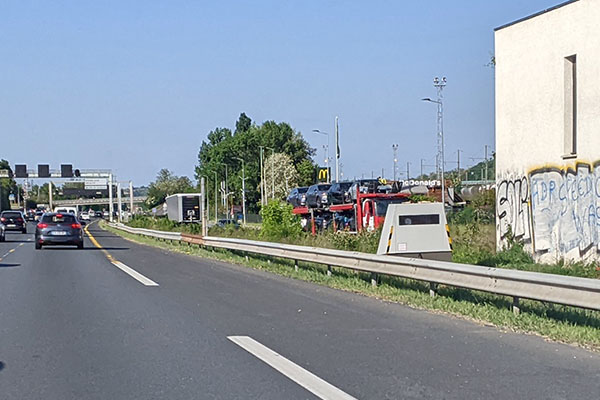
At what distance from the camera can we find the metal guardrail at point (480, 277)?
902 cm

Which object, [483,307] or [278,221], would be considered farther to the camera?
[278,221]

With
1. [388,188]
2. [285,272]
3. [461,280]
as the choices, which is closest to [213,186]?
[388,188]

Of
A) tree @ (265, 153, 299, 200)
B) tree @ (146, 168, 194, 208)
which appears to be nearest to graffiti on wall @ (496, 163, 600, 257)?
tree @ (265, 153, 299, 200)

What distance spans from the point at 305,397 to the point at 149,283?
410 inches

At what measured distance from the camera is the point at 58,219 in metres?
32.4

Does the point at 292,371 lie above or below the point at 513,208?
below

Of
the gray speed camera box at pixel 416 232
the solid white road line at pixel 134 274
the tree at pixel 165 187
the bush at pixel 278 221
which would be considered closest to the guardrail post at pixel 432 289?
the gray speed camera box at pixel 416 232

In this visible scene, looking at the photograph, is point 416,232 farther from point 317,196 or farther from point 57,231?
point 317,196

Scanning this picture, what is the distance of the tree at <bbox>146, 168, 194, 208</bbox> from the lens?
484 feet

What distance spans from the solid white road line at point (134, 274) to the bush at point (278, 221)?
7394mm

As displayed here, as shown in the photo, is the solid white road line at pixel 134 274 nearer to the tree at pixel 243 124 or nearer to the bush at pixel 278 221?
the bush at pixel 278 221

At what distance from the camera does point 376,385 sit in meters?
6.98

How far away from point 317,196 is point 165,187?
12087 centimetres

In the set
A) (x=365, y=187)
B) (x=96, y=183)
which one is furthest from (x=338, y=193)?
(x=96, y=183)
